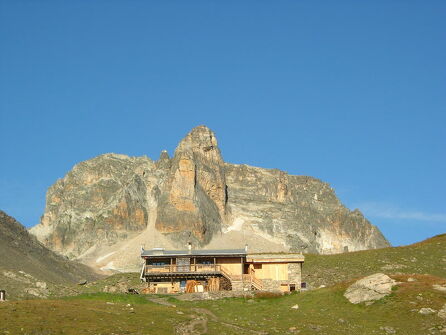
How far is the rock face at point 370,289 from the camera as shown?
2506 inches

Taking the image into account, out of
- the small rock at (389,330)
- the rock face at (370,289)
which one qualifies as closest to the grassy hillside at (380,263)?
the rock face at (370,289)

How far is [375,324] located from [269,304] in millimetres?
13285

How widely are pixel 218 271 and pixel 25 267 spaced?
45480 mm

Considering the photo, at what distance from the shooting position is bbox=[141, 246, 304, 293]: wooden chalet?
279 feet

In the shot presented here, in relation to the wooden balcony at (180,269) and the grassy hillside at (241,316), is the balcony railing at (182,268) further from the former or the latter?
the grassy hillside at (241,316)

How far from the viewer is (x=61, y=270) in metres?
150

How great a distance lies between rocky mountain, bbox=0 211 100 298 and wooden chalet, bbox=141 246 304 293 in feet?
50.8

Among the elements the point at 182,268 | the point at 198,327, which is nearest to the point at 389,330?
the point at 198,327

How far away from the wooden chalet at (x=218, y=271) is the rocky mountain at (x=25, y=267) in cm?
1547

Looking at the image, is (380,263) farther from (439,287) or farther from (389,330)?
(389,330)

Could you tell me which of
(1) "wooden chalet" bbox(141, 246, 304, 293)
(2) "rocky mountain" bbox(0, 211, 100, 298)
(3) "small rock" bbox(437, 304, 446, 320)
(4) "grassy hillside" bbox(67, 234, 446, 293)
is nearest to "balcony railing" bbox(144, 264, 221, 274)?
(1) "wooden chalet" bbox(141, 246, 304, 293)

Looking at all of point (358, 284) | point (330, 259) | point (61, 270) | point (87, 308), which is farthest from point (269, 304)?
point (61, 270)

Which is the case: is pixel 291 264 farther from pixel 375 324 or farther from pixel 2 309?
pixel 2 309

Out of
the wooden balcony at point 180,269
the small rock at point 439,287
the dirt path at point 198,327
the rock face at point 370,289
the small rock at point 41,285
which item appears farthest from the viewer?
the small rock at point 41,285
